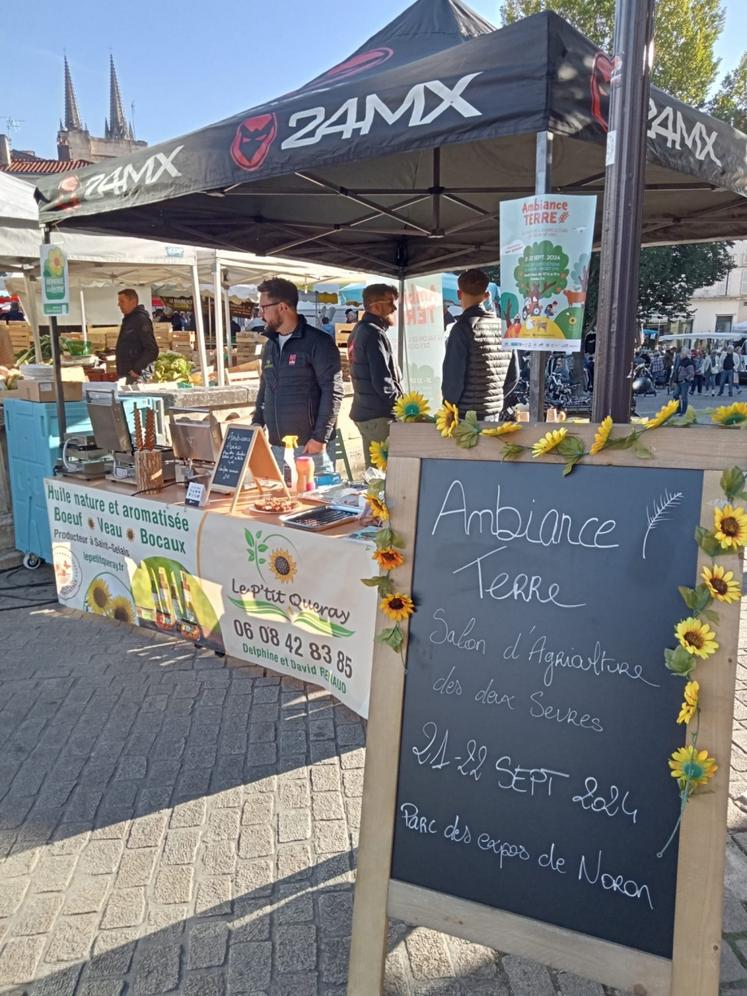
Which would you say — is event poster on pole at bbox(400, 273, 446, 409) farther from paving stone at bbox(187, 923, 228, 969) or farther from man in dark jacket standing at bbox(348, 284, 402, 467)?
paving stone at bbox(187, 923, 228, 969)

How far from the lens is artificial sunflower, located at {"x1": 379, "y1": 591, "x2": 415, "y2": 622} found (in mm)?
1715

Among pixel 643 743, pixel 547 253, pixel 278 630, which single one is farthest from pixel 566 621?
pixel 278 630

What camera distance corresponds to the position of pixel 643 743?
4.86 feet

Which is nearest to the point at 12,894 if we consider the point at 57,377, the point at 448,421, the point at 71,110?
the point at 448,421

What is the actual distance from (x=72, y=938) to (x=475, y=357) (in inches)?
147

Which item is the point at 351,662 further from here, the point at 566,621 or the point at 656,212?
the point at 656,212

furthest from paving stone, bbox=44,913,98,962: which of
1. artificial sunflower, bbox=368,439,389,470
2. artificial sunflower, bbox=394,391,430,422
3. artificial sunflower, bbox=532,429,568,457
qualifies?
artificial sunflower, bbox=532,429,568,457

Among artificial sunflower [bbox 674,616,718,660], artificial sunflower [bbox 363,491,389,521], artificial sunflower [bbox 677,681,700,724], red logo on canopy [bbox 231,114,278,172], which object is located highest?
red logo on canopy [bbox 231,114,278,172]

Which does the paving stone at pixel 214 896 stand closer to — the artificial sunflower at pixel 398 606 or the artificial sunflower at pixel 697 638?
the artificial sunflower at pixel 398 606

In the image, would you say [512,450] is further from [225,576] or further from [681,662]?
[225,576]

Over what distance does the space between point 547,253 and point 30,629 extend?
142 inches

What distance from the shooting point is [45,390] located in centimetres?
483

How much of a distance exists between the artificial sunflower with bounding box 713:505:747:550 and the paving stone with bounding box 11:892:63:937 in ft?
7.17

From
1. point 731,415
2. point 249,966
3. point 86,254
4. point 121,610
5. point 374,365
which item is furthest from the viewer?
point 86,254
